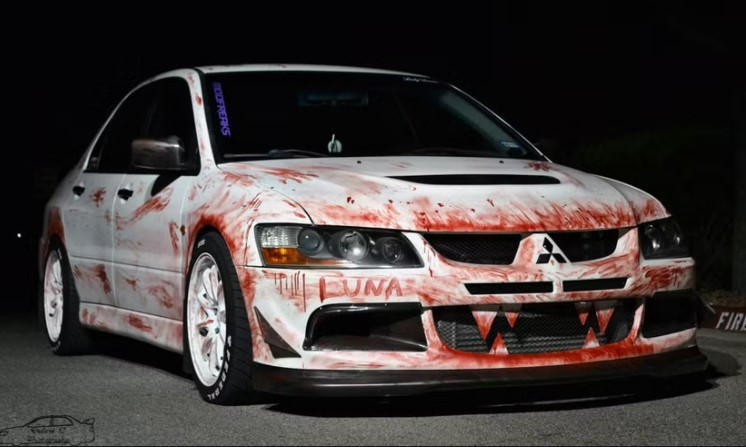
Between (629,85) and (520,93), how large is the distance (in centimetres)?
144

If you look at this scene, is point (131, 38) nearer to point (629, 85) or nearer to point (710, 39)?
point (629, 85)

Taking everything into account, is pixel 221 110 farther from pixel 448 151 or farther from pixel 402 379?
pixel 402 379

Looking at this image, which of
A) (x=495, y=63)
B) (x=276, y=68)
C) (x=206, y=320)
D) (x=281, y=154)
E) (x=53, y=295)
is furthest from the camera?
(x=495, y=63)

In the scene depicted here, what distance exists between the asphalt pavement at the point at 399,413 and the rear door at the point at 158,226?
453mm

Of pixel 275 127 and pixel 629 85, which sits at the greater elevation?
pixel 275 127

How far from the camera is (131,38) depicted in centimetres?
2073

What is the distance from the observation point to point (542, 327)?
20.8ft

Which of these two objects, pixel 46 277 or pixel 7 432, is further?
pixel 46 277

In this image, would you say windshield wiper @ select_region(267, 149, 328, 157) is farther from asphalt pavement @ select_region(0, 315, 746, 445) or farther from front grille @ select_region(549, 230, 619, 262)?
front grille @ select_region(549, 230, 619, 262)

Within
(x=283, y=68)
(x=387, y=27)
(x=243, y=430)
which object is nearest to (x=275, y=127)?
(x=283, y=68)

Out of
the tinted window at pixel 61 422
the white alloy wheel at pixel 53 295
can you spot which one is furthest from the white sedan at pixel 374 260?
the white alloy wheel at pixel 53 295

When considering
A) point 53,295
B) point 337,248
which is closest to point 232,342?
point 337,248

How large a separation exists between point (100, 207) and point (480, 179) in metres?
2.60

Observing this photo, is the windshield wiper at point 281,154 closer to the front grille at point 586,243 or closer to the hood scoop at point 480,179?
the hood scoop at point 480,179
